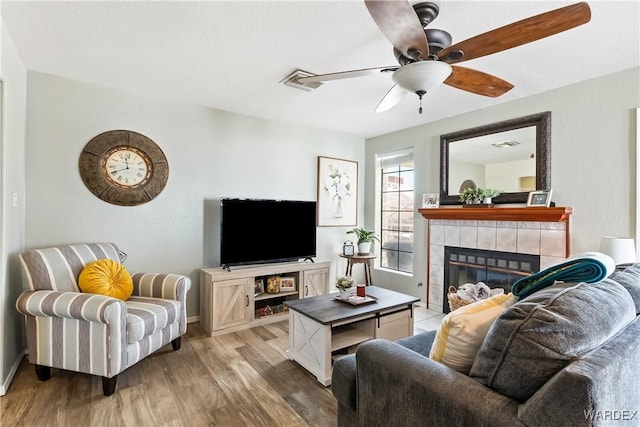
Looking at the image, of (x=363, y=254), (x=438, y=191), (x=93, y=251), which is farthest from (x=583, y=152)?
(x=93, y=251)

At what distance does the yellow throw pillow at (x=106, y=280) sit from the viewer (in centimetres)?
237

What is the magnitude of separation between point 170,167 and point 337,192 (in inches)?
88.0

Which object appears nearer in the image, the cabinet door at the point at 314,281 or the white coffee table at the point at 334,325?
the white coffee table at the point at 334,325

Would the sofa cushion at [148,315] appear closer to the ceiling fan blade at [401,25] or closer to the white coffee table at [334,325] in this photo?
the white coffee table at [334,325]

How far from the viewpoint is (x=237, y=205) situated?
334 cm

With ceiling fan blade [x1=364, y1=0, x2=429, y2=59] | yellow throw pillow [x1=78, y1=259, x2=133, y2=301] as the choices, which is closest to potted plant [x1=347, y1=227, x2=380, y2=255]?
yellow throw pillow [x1=78, y1=259, x2=133, y2=301]

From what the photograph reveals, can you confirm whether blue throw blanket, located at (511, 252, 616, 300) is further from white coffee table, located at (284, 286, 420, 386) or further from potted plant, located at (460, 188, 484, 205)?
potted plant, located at (460, 188, 484, 205)

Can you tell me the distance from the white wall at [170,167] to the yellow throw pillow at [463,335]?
8.64ft

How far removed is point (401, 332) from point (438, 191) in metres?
1.98

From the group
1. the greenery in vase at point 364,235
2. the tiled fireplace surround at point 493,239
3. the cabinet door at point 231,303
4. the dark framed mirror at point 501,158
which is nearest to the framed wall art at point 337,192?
the greenery in vase at point 364,235

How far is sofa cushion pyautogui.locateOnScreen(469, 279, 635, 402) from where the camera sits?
909mm

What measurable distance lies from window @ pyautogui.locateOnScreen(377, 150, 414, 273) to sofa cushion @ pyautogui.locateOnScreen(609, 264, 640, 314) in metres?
2.92

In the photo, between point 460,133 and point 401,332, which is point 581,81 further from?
point 401,332

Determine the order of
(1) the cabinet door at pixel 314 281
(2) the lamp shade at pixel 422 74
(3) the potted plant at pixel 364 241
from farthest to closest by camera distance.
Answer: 1. (3) the potted plant at pixel 364 241
2. (1) the cabinet door at pixel 314 281
3. (2) the lamp shade at pixel 422 74
